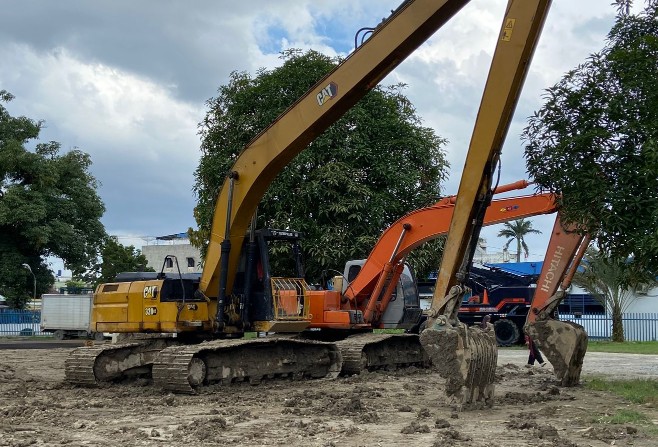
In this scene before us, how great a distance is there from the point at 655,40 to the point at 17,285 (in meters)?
33.3

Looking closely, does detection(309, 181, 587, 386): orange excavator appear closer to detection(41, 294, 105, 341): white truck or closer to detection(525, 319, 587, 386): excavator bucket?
detection(525, 319, 587, 386): excavator bucket

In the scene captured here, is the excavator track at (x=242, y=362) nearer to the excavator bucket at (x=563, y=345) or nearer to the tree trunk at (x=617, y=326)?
the excavator bucket at (x=563, y=345)

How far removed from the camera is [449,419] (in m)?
10.9

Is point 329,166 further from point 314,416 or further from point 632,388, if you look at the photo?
point 314,416

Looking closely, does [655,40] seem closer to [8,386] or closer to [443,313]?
[443,313]

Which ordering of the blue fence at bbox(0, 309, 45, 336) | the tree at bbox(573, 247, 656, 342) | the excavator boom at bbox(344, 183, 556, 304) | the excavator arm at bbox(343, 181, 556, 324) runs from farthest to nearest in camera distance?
the blue fence at bbox(0, 309, 45, 336) < the tree at bbox(573, 247, 656, 342) < the excavator arm at bbox(343, 181, 556, 324) < the excavator boom at bbox(344, 183, 556, 304)

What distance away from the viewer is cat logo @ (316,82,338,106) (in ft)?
46.5

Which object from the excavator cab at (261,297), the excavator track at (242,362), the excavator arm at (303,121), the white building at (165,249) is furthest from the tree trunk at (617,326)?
the white building at (165,249)

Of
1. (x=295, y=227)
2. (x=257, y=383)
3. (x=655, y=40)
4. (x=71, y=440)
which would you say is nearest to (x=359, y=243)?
(x=295, y=227)

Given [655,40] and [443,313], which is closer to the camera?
[443,313]

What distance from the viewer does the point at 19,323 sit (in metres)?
41.0

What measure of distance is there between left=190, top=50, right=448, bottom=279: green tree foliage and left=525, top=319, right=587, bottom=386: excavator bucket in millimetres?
13355

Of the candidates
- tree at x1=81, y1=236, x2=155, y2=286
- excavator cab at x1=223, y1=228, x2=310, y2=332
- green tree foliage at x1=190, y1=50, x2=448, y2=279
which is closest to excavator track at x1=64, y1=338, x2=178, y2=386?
excavator cab at x1=223, y1=228, x2=310, y2=332

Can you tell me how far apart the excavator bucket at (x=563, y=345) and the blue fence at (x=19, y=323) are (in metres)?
30.9
